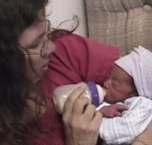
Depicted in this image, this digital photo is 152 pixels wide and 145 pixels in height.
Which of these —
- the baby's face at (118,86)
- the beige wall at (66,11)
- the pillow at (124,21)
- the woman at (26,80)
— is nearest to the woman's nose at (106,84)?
the baby's face at (118,86)

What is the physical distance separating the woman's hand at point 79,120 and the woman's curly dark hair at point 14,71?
0.12m

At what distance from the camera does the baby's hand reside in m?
1.10

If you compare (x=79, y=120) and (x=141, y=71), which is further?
(x=141, y=71)

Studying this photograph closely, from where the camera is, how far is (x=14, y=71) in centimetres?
90

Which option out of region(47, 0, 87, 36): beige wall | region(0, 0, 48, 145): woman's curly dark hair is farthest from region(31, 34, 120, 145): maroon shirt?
region(47, 0, 87, 36): beige wall

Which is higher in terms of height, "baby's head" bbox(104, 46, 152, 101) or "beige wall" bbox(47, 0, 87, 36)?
"beige wall" bbox(47, 0, 87, 36)

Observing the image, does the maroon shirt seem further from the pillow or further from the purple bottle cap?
the pillow

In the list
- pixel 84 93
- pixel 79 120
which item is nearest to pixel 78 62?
pixel 84 93

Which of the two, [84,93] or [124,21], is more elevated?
[124,21]

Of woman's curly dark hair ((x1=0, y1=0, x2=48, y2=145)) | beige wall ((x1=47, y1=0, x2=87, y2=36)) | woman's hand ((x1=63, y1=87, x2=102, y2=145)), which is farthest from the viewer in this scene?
beige wall ((x1=47, y1=0, x2=87, y2=36))

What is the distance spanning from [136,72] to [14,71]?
41cm

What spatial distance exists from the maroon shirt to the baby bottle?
36 millimetres

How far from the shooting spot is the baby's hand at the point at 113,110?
1.10m

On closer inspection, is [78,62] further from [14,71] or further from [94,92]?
[14,71]
